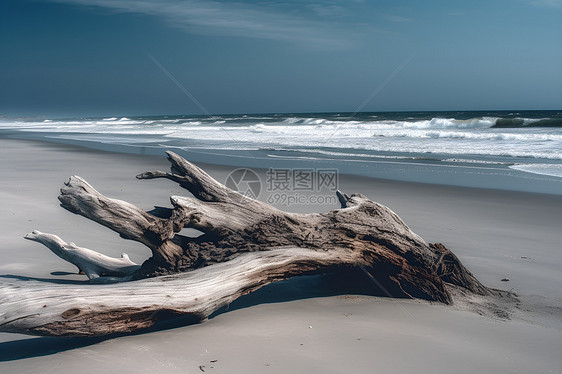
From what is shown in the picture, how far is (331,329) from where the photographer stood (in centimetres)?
321

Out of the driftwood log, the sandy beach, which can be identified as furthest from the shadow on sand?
the driftwood log

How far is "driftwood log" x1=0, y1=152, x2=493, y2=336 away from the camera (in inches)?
114

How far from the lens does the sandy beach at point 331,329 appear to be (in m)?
2.72

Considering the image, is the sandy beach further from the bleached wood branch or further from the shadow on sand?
the bleached wood branch

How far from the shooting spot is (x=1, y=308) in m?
2.61

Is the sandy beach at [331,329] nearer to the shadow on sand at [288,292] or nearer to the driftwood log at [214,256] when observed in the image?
the shadow on sand at [288,292]

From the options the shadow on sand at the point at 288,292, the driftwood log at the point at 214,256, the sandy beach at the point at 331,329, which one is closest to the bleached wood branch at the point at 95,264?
the driftwood log at the point at 214,256

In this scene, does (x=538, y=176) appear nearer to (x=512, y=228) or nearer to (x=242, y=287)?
(x=512, y=228)

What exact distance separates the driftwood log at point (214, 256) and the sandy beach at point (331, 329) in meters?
0.19

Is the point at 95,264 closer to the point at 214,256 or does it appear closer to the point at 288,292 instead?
the point at 214,256

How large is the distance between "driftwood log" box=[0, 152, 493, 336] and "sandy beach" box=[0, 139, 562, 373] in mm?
192

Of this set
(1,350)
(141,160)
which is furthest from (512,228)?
(141,160)

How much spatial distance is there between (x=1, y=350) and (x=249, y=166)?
10704mm

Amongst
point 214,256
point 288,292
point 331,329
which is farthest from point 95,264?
point 331,329
